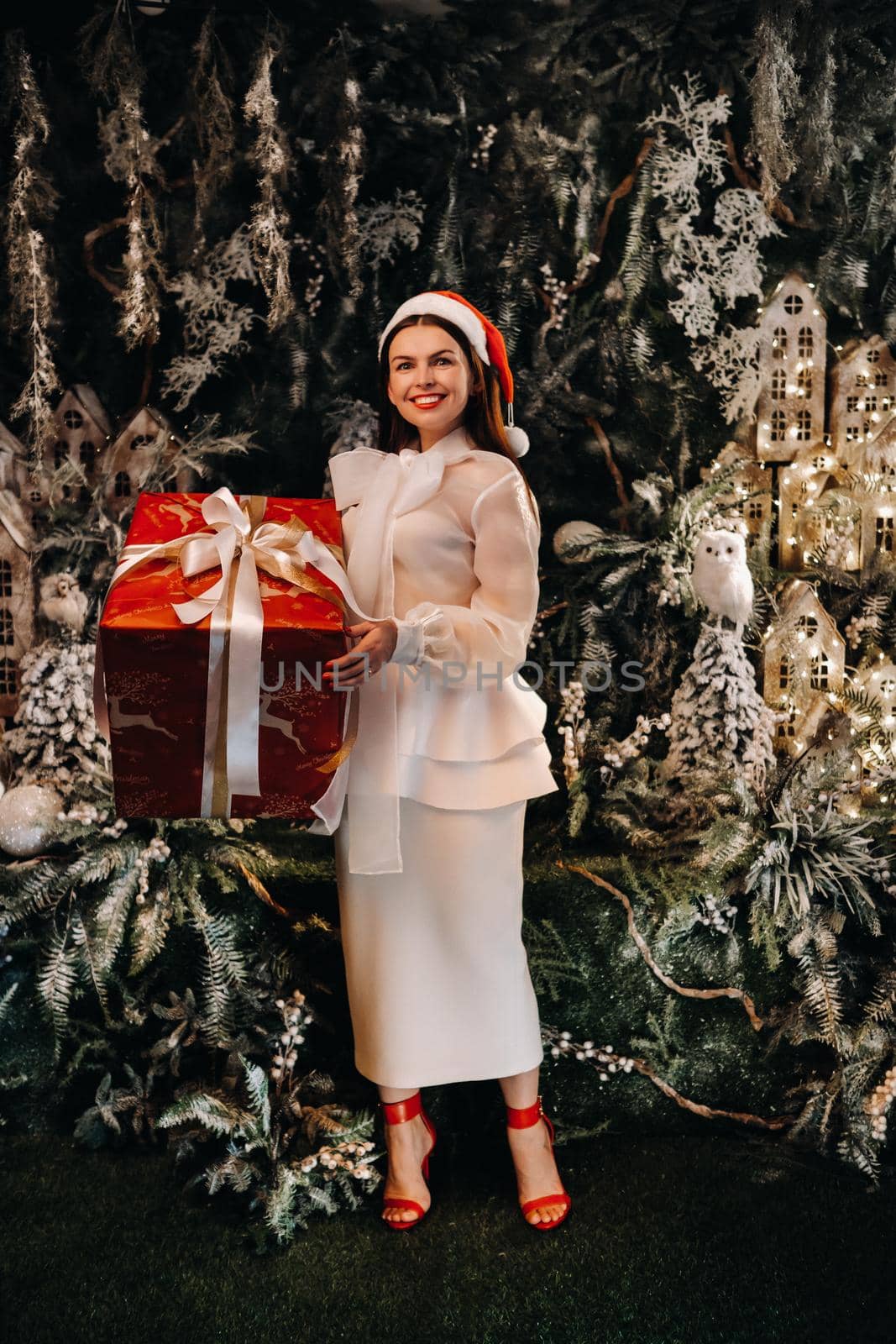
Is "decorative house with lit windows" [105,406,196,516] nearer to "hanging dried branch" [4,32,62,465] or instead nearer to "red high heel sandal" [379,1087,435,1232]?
"hanging dried branch" [4,32,62,465]

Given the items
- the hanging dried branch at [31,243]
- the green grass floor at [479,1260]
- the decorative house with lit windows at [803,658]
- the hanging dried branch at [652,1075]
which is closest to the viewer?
the green grass floor at [479,1260]

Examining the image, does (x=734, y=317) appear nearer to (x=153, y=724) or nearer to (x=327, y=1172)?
(x=153, y=724)

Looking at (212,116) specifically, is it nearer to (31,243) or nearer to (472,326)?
(31,243)

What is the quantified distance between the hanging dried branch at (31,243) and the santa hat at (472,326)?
1341mm

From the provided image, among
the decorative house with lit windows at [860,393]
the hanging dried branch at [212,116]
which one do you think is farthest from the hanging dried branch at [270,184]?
the decorative house with lit windows at [860,393]

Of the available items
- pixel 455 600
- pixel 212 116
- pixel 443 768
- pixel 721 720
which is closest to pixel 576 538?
pixel 721 720

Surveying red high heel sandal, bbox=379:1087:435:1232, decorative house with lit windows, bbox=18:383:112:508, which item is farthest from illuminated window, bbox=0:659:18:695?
red high heel sandal, bbox=379:1087:435:1232

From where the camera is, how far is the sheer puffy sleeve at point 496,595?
2367 millimetres

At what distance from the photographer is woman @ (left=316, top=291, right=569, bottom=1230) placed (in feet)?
8.04

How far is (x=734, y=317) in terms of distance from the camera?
3604 mm

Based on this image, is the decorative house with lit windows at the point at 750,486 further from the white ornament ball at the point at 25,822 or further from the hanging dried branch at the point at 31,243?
the white ornament ball at the point at 25,822

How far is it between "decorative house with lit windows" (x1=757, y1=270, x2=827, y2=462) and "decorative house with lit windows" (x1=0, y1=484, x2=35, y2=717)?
2519 millimetres

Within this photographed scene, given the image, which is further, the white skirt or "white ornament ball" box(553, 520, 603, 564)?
"white ornament ball" box(553, 520, 603, 564)

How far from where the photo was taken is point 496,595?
7.97 feet
